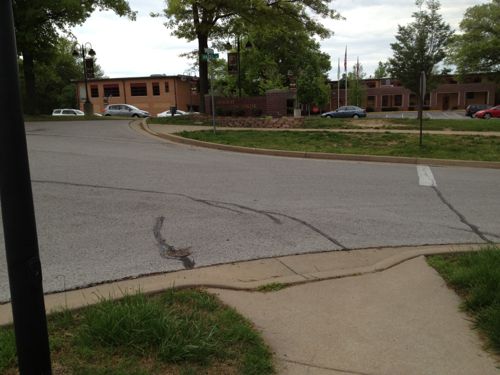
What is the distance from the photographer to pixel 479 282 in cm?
407

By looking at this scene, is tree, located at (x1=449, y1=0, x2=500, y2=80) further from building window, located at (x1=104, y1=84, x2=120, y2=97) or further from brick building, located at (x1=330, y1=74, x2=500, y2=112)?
building window, located at (x1=104, y1=84, x2=120, y2=97)

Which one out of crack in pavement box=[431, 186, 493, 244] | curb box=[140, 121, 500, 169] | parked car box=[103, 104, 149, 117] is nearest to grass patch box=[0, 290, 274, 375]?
crack in pavement box=[431, 186, 493, 244]

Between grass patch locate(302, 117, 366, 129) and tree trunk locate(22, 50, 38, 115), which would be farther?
tree trunk locate(22, 50, 38, 115)

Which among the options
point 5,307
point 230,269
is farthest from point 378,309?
point 5,307

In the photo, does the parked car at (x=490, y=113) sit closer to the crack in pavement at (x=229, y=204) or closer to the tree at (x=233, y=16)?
the tree at (x=233, y=16)

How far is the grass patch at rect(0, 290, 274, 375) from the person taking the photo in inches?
113

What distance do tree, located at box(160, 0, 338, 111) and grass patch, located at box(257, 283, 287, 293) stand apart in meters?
20.0

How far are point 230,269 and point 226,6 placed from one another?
2097cm

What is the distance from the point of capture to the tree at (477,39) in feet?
180

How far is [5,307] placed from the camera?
12.5ft

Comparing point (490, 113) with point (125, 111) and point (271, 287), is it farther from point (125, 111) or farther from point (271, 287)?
point (271, 287)

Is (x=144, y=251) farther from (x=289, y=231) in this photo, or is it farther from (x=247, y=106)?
(x=247, y=106)

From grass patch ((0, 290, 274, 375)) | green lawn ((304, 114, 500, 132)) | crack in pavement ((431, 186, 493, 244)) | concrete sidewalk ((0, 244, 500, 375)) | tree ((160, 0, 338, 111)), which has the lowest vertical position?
crack in pavement ((431, 186, 493, 244))

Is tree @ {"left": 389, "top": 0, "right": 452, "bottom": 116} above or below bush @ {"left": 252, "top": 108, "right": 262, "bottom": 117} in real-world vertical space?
above
